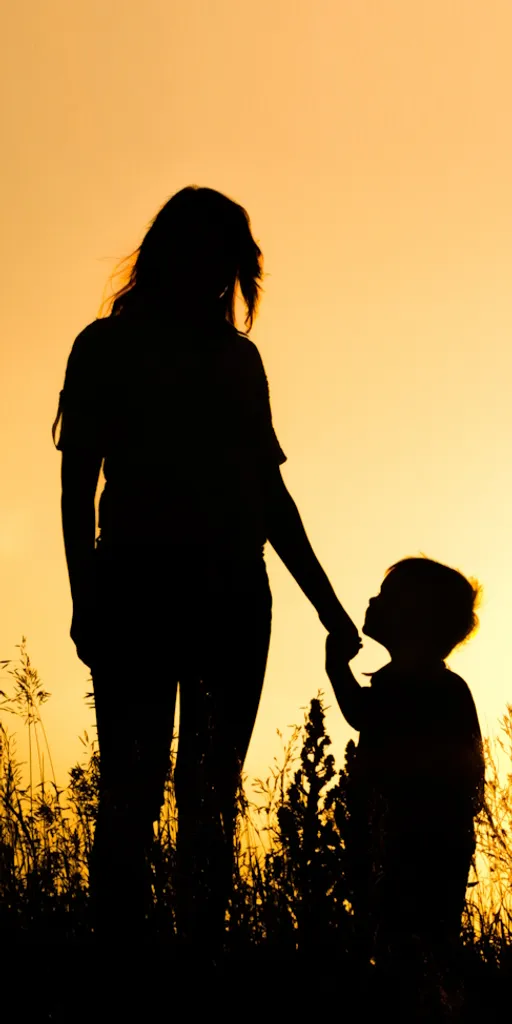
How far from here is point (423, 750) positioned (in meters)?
3.85

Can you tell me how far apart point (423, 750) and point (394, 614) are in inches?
23.4

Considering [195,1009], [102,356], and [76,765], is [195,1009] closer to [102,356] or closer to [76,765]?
[76,765]

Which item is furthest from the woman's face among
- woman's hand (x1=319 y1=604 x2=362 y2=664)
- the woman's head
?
woman's hand (x1=319 y1=604 x2=362 y2=664)

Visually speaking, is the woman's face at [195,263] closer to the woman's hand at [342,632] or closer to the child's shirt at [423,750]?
the woman's hand at [342,632]

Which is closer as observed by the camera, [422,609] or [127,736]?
[127,736]

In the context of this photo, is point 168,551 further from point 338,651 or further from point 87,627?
point 338,651

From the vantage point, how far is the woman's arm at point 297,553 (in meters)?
3.49

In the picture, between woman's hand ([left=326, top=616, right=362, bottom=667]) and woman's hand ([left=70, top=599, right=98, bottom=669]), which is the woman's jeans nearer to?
woman's hand ([left=70, top=599, right=98, bottom=669])

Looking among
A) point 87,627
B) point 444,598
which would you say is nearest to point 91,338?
point 87,627

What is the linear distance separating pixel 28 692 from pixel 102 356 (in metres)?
1.64

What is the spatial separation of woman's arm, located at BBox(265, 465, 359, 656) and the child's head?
2.10 feet

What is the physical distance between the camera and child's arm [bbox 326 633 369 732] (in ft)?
11.9

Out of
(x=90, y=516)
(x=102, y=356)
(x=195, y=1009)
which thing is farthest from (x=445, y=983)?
(x=102, y=356)

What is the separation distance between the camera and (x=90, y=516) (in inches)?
119
